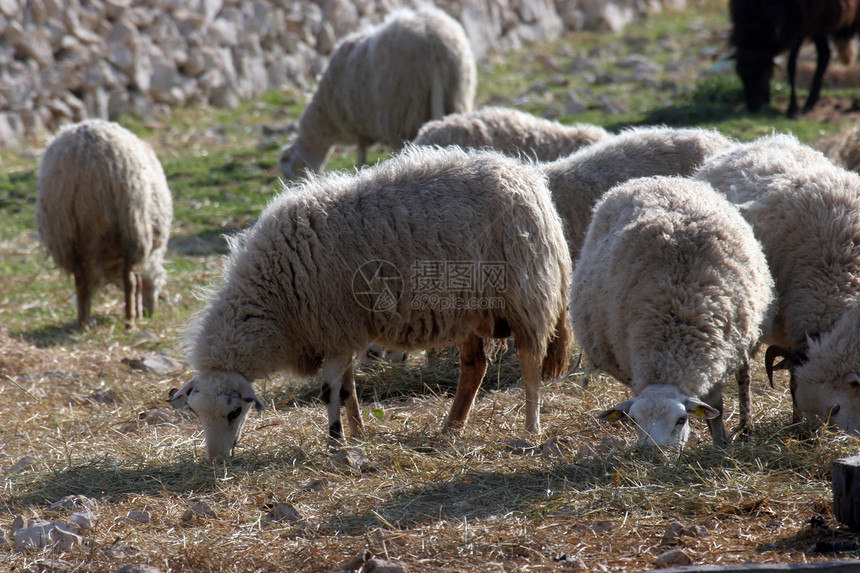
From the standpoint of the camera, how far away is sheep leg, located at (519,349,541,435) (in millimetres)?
4801

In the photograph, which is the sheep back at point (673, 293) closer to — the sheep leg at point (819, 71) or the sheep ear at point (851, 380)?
the sheep ear at point (851, 380)

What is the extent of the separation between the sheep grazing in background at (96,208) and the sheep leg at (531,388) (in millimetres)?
3886

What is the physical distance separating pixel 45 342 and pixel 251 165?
458cm

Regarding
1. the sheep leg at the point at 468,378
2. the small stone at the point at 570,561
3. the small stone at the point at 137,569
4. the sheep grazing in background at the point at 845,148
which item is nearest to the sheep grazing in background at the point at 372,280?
the sheep leg at the point at 468,378

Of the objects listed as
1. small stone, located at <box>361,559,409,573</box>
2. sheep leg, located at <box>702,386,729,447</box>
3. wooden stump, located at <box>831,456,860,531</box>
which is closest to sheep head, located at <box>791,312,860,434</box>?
sheep leg, located at <box>702,386,729,447</box>

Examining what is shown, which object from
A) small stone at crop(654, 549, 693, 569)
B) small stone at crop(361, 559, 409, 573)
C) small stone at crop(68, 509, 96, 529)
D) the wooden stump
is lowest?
small stone at crop(68, 509, 96, 529)

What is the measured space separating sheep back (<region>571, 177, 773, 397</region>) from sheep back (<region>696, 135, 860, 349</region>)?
251 mm

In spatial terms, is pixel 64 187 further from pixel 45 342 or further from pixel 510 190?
pixel 510 190

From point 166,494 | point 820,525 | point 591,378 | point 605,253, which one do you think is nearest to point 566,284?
point 605,253

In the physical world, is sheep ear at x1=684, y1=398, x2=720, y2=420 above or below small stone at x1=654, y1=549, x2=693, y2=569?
above

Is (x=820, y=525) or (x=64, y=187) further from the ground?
(x=64, y=187)

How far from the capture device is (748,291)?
13.5 feet

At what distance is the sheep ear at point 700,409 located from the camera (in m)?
3.73

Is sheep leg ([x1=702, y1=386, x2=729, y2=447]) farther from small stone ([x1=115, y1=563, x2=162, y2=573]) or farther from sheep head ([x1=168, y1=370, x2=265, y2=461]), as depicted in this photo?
small stone ([x1=115, y1=563, x2=162, y2=573])
